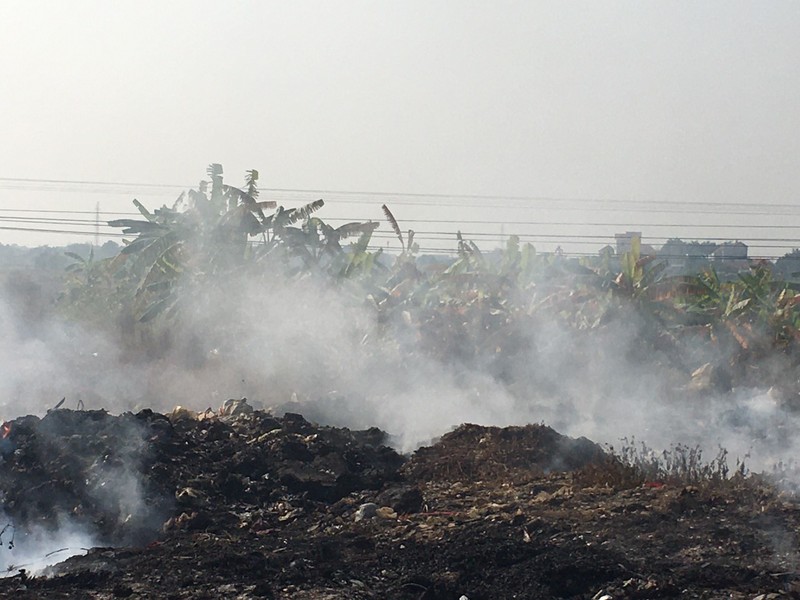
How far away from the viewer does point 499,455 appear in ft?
43.8

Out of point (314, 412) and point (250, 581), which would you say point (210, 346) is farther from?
point (250, 581)

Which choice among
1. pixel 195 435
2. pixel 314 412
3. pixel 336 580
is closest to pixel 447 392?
pixel 314 412

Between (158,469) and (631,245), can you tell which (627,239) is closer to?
(631,245)

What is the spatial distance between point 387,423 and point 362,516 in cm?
862

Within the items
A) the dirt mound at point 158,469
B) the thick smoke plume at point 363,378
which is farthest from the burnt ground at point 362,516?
the thick smoke plume at point 363,378

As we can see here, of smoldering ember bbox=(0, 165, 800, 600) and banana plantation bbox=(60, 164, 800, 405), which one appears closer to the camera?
smoldering ember bbox=(0, 165, 800, 600)

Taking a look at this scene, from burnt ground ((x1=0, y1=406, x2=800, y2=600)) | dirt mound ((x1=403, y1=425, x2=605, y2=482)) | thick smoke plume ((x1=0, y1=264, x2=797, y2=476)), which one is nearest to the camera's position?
burnt ground ((x1=0, y1=406, x2=800, y2=600))

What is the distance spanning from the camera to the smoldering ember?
858 centimetres

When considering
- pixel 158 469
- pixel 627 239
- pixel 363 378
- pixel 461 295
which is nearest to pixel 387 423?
pixel 363 378

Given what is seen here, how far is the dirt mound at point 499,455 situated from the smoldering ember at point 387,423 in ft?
0.18

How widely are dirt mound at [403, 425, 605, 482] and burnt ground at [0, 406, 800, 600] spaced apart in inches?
1.3

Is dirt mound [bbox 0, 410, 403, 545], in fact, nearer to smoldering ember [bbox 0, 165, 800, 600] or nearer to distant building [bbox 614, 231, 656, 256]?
smoldering ember [bbox 0, 165, 800, 600]

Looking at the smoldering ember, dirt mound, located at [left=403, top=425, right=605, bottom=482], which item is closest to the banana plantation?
the smoldering ember

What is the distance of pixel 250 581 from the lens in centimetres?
829
